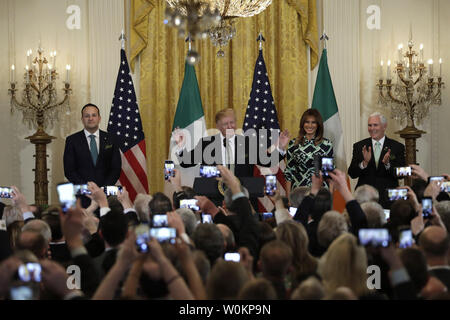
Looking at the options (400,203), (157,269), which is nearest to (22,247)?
(157,269)

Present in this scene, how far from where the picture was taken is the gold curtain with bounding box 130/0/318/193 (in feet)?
30.2

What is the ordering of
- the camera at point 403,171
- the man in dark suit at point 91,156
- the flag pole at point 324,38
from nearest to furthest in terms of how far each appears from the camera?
the camera at point 403,171
the man in dark suit at point 91,156
the flag pole at point 324,38

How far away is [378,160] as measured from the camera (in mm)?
7316

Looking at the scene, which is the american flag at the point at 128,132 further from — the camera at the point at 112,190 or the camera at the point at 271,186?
the camera at the point at 271,186

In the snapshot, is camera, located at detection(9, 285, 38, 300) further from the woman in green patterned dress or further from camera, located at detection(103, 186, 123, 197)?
the woman in green patterned dress

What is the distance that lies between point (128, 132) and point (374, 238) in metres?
5.95

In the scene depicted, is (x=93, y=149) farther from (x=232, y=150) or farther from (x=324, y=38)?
(x=324, y=38)

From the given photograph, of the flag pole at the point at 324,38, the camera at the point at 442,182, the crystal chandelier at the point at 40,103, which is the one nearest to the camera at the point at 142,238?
the camera at the point at 442,182

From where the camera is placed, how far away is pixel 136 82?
9.34 meters

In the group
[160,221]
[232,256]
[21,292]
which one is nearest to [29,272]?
[21,292]

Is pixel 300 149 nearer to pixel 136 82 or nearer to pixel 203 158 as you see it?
pixel 203 158

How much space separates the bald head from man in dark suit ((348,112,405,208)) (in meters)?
3.60

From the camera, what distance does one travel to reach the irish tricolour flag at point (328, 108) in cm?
840

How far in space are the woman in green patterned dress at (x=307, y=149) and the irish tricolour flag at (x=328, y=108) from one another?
1.04 m
